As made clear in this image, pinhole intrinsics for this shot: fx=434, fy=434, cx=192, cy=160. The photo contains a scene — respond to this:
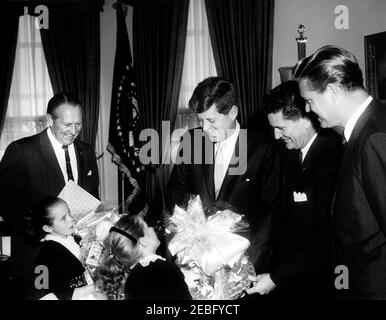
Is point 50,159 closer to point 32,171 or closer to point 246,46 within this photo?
point 32,171

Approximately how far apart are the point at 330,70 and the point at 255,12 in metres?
4.15

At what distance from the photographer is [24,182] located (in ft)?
8.59

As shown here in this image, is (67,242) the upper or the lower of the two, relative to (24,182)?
lower

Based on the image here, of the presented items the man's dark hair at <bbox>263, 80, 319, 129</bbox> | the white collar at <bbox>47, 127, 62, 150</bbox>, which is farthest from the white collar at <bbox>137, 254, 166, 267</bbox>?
the white collar at <bbox>47, 127, 62, 150</bbox>

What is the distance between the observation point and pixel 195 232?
1.63 metres

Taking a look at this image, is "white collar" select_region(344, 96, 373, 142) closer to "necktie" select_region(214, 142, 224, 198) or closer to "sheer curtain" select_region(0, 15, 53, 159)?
"necktie" select_region(214, 142, 224, 198)

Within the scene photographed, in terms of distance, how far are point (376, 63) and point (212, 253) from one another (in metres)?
3.98

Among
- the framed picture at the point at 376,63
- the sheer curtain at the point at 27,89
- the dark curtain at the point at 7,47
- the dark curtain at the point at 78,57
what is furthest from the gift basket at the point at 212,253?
the dark curtain at the point at 7,47

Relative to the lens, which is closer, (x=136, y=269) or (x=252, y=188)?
(x=136, y=269)

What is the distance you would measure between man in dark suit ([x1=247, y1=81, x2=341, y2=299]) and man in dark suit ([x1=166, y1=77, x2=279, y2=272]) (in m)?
0.11

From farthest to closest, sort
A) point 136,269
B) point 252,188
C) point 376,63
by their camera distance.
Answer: point 376,63, point 252,188, point 136,269

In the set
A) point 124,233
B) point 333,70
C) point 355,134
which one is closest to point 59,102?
point 124,233

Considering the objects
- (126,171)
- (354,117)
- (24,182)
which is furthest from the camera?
(126,171)

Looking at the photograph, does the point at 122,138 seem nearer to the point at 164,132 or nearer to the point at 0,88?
the point at 164,132
